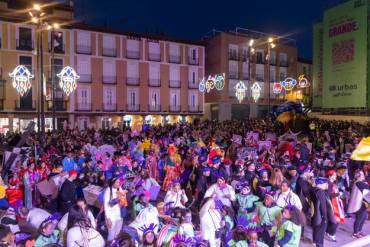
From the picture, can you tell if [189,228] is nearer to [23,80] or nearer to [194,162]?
[194,162]

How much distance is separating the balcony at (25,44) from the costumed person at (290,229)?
3113 centimetres

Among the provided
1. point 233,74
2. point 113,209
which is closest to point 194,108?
point 233,74

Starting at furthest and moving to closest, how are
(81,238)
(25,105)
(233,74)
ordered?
(233,74)
(25,105)
(81,238)

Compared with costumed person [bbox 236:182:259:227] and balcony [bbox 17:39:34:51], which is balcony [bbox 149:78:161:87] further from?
costumed person [bbox 236:182:259:227]

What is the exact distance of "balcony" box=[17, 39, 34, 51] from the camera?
31.2 metres

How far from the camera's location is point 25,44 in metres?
31.6

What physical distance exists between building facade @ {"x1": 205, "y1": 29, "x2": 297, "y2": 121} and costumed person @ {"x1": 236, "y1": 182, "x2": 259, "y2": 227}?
33.3m

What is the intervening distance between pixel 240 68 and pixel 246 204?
3724 cm

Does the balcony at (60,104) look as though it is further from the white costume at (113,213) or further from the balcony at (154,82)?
the white costume at (113,213)

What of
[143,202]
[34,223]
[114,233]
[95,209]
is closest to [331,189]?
[143,202]

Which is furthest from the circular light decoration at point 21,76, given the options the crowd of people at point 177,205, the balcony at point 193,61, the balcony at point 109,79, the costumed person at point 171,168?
the balcony at point 193,61

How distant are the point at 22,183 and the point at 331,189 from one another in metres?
7.05

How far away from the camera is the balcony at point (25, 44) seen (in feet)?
103

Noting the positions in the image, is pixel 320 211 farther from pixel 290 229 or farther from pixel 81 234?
pixel 81 234
